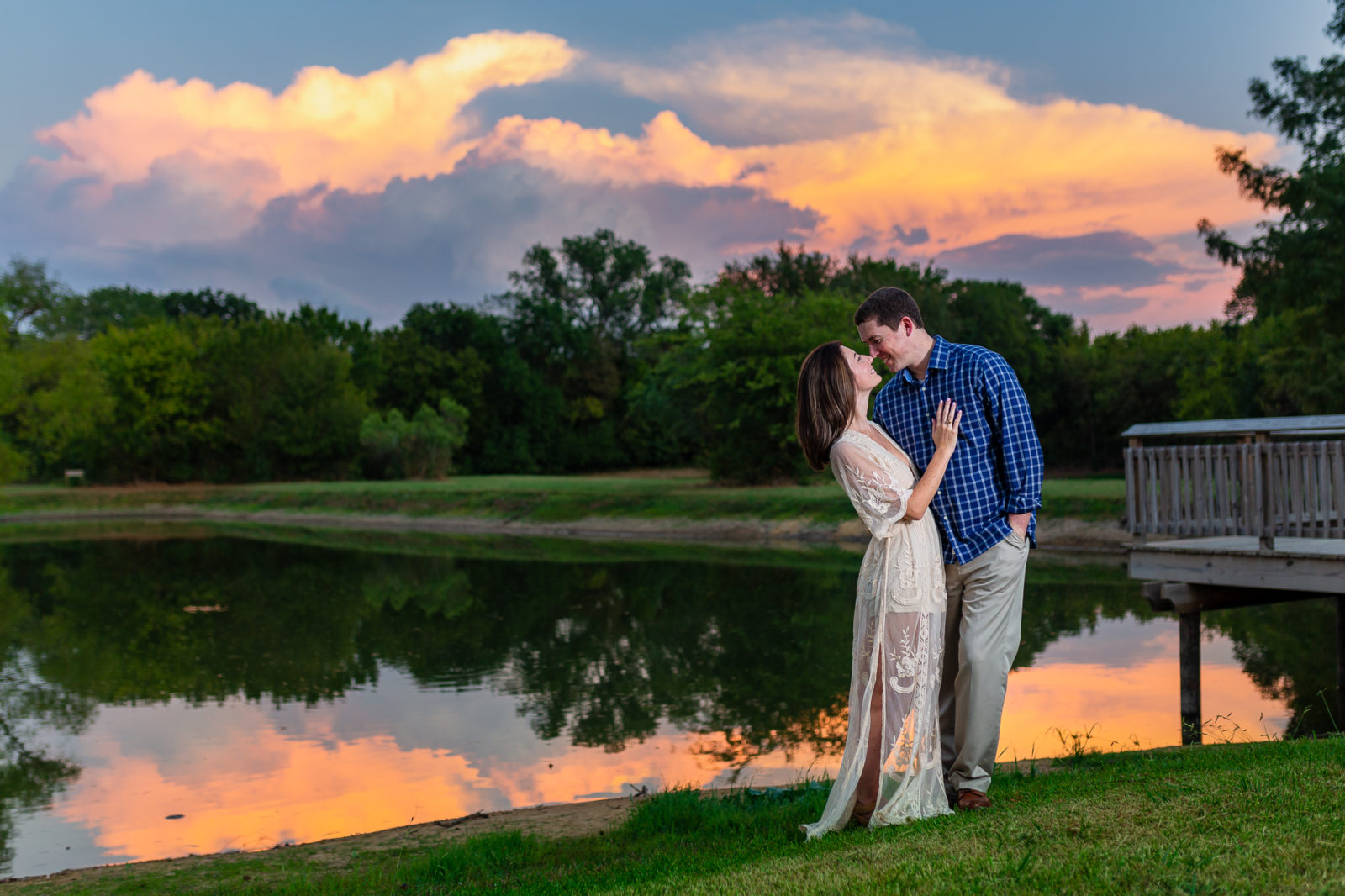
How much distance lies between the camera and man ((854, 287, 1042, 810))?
450 cm

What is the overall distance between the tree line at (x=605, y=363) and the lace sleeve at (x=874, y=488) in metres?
27.0

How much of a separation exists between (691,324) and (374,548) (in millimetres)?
14438

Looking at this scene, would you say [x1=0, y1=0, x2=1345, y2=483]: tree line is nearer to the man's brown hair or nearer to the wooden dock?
the wooden dock

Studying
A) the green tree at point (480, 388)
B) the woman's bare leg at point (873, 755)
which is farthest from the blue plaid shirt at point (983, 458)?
the green tree at point (480, 388)

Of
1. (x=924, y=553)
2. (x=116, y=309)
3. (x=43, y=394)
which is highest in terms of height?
(x=116, y=309)

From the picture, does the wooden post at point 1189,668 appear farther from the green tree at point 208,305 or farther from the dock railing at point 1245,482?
the green tree at point 208,305

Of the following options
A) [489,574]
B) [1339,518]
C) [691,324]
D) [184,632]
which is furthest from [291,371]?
[1339,518]

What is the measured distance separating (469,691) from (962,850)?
28.6ft

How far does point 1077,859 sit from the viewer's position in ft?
11.9

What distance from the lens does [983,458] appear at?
15.0 ft

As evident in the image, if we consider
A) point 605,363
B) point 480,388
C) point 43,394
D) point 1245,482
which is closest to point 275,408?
point 480,388

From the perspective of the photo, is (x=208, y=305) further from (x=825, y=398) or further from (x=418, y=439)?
(x=825, y=398)

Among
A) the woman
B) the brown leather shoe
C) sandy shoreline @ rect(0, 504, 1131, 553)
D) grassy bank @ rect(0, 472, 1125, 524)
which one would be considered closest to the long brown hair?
the woman

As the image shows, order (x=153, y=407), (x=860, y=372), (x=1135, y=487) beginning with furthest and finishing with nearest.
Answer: (x=153, y=407), (x=1135, y=487), (x=860, y=372)
